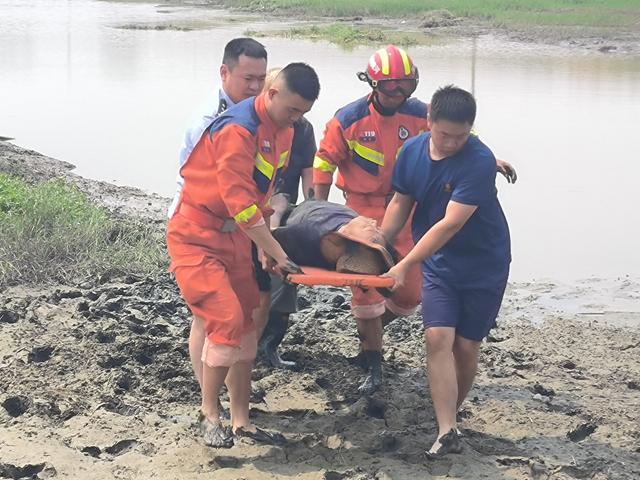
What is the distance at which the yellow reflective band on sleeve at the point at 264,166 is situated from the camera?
4.50 m

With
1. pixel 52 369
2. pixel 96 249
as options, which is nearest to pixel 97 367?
pixel 52 369

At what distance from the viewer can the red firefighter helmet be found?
535 centimetres

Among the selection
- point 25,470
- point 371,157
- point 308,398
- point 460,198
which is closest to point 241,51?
point 371,157

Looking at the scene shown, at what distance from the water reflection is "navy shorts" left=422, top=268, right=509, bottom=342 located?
11.0 feet

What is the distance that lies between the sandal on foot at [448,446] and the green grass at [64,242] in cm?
338

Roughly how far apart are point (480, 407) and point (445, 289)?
0.93 meters

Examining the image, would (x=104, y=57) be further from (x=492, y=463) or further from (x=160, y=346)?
(x=492, y=463)

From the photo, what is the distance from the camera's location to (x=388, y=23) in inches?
1395

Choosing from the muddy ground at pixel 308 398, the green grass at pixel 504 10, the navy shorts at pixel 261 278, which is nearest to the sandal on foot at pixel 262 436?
the muddy ground at pixel 308 398

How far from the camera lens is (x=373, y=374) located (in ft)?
18.0

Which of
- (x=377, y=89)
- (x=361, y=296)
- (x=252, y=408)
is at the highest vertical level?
(x=377, y=89)

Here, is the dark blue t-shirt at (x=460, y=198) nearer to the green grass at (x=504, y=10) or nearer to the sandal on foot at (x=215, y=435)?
the sandal on foot at (x=215, y=435)

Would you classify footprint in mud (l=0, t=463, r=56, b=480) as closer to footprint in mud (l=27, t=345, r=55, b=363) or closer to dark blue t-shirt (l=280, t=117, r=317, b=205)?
footprint in mud (l=27, t=345, r=55, b=363)

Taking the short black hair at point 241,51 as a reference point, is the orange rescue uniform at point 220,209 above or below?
below
